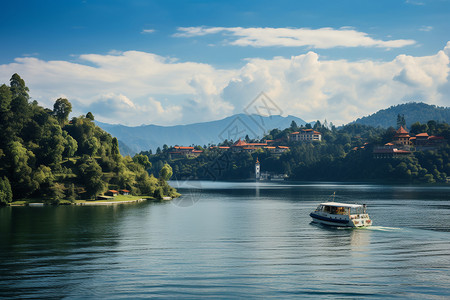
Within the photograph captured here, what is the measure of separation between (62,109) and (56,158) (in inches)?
1389

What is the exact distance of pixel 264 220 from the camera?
81.2 metres

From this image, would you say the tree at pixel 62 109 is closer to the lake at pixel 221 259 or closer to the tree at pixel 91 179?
the tree at pixel 91 179

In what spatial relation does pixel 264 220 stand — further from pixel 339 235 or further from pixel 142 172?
pixel 142 172

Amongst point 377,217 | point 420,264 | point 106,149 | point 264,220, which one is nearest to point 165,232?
point 264,220

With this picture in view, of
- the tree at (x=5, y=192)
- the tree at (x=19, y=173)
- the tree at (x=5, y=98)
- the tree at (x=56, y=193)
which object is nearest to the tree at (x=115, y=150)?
the tree at (x=56, y=193)

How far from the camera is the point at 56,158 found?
130m

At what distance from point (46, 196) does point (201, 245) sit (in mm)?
78672

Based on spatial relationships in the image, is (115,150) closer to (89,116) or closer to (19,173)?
(89,116)

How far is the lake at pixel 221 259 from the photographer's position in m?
34.6

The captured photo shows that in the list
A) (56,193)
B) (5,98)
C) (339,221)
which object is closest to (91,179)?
(56,193)

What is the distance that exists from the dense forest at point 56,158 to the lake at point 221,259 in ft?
141

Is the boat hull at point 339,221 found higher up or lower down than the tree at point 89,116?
lower down

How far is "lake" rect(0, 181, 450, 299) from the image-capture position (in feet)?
113

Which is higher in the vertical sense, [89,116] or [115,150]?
[89,116]
